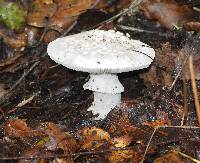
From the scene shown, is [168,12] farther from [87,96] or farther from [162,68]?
[87,96]

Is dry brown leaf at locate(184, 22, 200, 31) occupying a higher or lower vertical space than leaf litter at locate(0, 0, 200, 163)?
higher

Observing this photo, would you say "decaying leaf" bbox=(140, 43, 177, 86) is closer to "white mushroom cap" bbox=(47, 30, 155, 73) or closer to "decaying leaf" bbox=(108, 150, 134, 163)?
"white mushroom cap" bbox=(47, 30, 155, 73)

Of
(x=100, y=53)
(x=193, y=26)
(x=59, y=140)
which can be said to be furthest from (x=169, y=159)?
(x=193, y=26)

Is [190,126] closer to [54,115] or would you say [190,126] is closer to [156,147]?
[156,147]

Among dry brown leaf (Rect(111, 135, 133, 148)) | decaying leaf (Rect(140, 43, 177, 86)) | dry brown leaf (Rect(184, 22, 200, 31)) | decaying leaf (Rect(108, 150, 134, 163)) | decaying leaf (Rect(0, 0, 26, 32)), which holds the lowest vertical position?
decaying leaf (Rect(108, 150, 134, 163))

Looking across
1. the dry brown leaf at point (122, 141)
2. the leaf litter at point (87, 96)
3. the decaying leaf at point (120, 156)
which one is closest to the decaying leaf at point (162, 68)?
the leaf litter at point (87, 96)

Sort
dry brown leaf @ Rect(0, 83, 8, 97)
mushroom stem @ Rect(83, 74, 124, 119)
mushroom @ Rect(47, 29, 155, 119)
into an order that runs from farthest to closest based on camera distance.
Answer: dry brown leaf @ Rect(0, 83, 8, 97)
mushroom stem @ Rect(83, 74, 124, 119)
mushroom @ Rect(47, 29, 155, 119)

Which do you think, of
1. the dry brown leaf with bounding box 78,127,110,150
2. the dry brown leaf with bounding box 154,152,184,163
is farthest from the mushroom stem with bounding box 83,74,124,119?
the dry brown leaf with bounding box 154,152,184,163

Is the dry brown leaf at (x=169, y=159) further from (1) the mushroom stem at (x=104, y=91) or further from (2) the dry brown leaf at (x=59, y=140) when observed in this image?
(1) the mushroom stem at (x=104, y=91)
